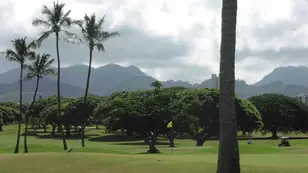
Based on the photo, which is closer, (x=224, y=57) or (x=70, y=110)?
(x=224, y=57)

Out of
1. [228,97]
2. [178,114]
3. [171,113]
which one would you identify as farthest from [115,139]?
[228,97]

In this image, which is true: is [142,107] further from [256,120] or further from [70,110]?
[70,110]

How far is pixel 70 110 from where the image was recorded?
321ft

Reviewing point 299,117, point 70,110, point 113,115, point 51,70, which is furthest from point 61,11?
point 299,117

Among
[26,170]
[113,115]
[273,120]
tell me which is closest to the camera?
[26,170]

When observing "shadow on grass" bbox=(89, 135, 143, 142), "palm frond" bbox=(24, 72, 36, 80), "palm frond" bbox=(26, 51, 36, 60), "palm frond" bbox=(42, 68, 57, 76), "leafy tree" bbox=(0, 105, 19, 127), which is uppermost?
"palm frond" bbox=(26, 51, 36, 60)

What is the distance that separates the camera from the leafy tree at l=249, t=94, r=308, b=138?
95750 millimetres

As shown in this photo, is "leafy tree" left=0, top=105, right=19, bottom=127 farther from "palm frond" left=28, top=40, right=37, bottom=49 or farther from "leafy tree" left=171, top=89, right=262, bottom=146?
"palm frond" left=28, top=40, right=37, bottom=49

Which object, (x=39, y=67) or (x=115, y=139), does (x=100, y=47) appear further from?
(x=115, y=139)

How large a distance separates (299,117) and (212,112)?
124 feet

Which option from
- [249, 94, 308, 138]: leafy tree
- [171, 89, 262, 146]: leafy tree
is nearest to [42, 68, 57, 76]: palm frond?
[171, 89, 262, 146]: leafy tree

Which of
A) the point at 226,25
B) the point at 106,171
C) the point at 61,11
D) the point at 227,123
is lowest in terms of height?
the point at 106,171

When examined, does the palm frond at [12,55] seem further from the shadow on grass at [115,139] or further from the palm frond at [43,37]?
the shadow on grass at [115,139]

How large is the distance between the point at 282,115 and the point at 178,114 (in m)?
43.0
